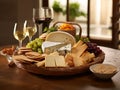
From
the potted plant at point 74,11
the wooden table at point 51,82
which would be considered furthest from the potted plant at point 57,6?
the wooden table at point 51,82

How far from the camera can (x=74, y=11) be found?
14.3 ft

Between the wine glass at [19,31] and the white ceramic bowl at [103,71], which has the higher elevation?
the wine glass at [19,31]

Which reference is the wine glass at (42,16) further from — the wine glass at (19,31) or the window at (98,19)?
the window at (98,19)

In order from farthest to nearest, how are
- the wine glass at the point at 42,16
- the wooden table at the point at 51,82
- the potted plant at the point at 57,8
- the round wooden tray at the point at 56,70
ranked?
1. the potted plant at the point at 57,8
2. the wine glass at the point at 42,16
3. the round wooden tray at the point at 56,70
4. the wooden table at the point at 51,82

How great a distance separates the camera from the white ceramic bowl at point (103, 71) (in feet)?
4.33

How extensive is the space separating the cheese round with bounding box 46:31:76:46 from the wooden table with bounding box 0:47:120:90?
30cm

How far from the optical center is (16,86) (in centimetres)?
128

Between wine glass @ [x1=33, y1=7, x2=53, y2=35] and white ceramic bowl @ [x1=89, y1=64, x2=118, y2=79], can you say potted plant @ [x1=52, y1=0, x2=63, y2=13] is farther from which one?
white ceramic bowl @ [x1=89, y1=64, x2=118, y2=79]

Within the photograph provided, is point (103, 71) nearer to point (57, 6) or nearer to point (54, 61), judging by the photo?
point (54, 61)

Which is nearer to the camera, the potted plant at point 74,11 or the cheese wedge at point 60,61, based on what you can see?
the cheese wedge at point 60,61

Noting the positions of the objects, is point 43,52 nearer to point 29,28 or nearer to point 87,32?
point 29,28

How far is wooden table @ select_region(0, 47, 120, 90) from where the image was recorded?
126 centimetres

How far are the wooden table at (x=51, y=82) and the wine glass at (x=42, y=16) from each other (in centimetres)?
58

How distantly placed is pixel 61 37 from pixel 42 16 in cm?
38
